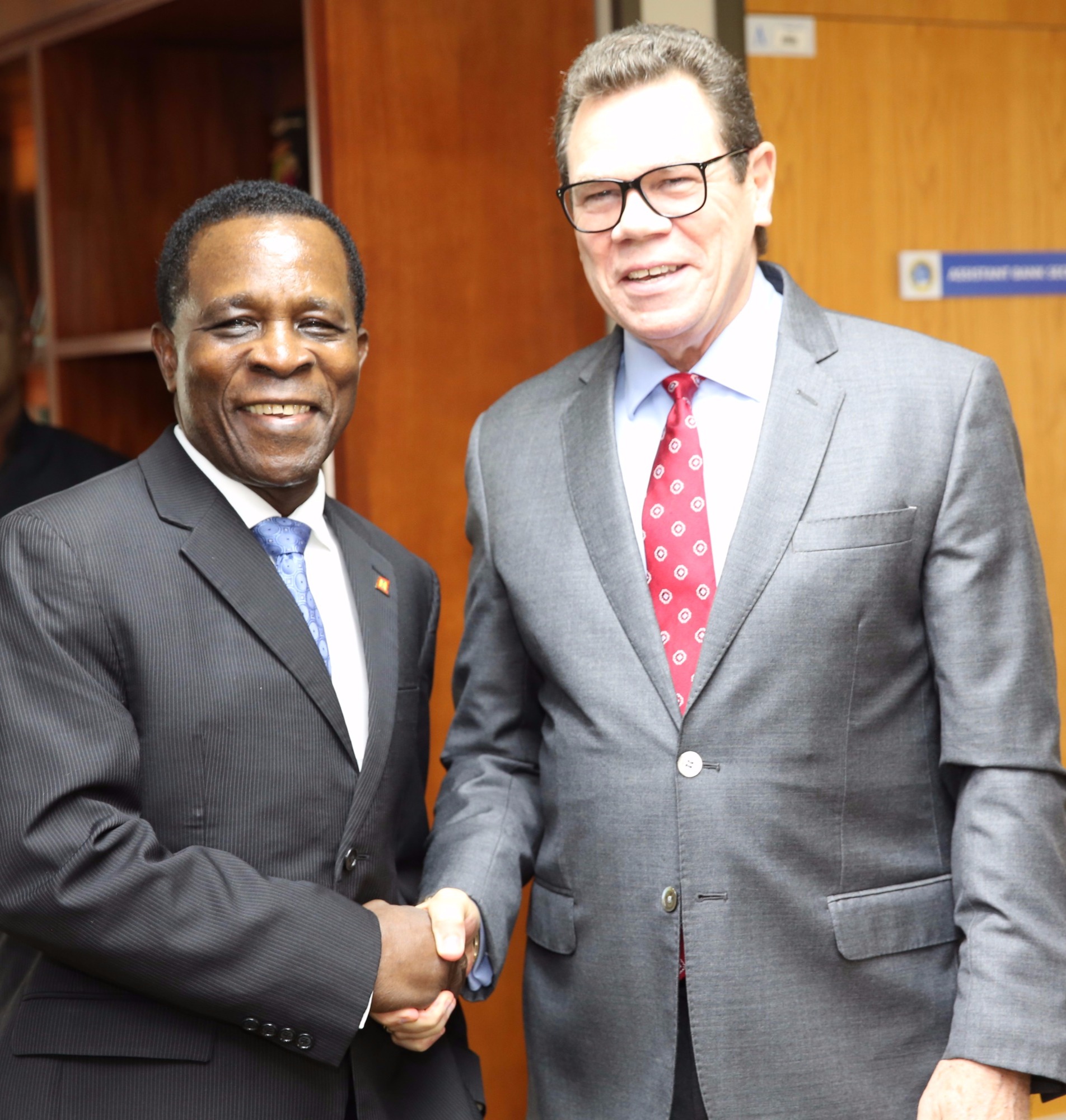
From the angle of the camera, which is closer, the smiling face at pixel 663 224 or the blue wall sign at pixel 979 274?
the smiling face at pixel 663 224

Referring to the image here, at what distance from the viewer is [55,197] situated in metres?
3.20

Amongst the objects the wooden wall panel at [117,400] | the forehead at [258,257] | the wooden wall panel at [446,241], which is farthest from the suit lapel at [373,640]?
the wooden wall panel at [117,400]

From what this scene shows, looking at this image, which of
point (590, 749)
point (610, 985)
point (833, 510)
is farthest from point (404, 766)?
point (833, 510)

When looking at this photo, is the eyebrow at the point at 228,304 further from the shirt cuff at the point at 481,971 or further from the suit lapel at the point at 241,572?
the shirt cuff at the point at 481,971

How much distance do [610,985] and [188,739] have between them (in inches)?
24.3

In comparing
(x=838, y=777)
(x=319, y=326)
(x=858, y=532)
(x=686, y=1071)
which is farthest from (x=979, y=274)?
(x=686, y=1071)

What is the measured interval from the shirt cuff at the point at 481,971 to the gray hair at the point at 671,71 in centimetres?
103

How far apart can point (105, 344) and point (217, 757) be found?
1893 millimetres

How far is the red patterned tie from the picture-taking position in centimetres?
172

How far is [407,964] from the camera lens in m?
1.57

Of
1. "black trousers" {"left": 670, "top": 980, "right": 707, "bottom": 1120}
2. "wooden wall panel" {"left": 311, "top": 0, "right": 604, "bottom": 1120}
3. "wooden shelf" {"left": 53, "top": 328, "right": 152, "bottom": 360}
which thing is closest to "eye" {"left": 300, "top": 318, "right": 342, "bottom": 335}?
"black trousers" {"left": 670, "top": 980, "right": 707, "bottom": 1120}

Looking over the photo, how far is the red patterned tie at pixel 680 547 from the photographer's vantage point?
172cm

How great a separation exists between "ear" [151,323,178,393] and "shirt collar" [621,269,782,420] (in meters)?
0.60

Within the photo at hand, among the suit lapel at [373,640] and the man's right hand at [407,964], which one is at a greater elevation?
the suit lapel at [373,640]
